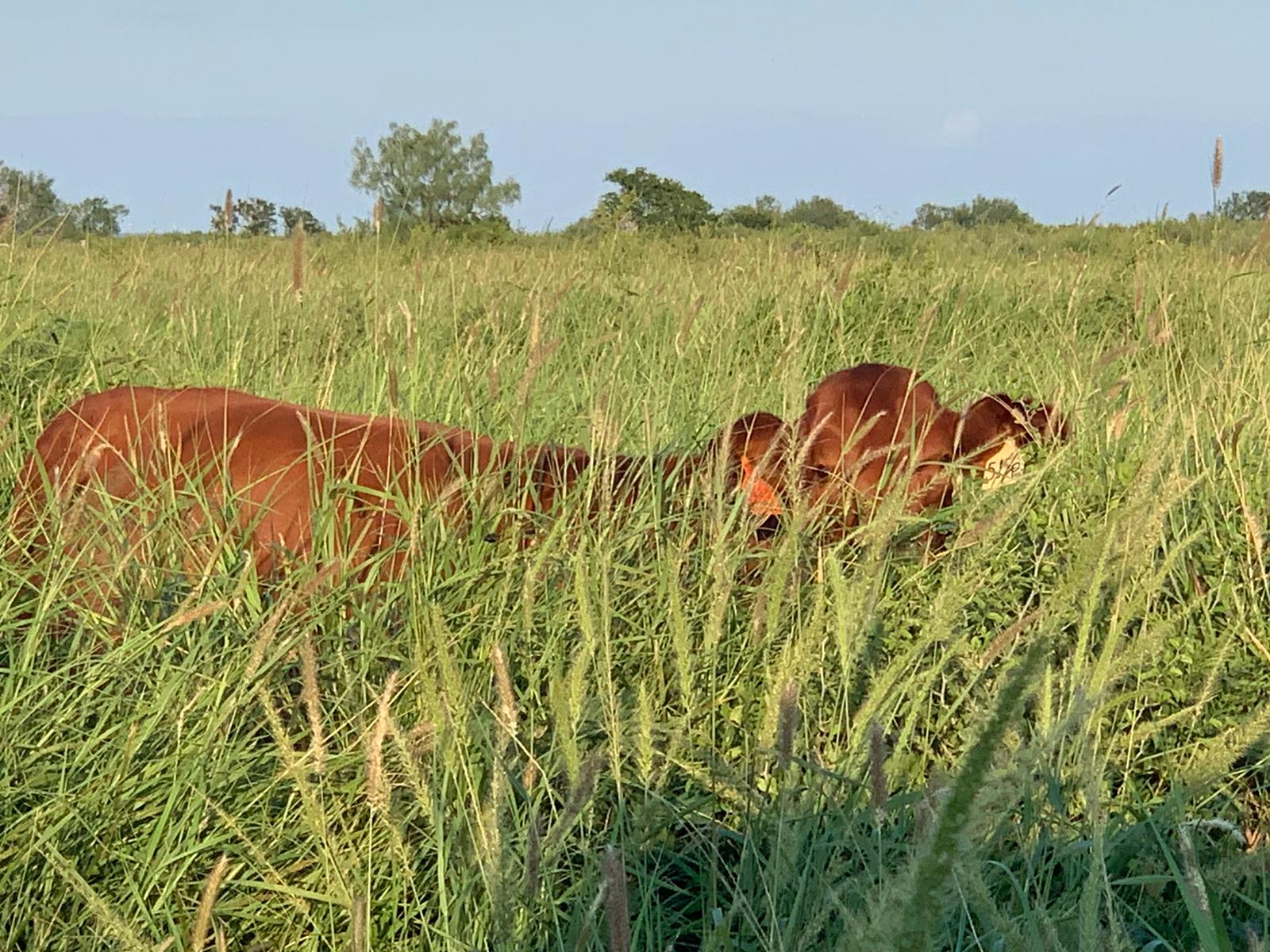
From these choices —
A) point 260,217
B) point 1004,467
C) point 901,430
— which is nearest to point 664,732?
point 1004,467

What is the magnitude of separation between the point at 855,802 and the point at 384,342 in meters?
2.42

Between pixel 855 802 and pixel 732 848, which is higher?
pixel 855 802

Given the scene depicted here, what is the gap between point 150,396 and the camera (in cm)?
342

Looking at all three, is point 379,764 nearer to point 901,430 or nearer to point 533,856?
point 533,856

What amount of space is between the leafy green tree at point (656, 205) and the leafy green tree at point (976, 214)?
3.57m

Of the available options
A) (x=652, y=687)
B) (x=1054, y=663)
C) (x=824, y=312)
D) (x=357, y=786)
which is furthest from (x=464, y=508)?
(x=824, y=312)

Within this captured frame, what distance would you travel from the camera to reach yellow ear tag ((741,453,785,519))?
251 centimetres

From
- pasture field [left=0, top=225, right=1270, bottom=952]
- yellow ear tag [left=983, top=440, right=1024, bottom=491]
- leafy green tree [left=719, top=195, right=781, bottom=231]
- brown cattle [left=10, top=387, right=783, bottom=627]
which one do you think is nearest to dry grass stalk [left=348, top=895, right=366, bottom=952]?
pasture field [left=0, top=225, right=1270, bottom=952]

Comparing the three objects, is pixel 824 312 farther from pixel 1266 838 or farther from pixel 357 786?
pixel 357 786

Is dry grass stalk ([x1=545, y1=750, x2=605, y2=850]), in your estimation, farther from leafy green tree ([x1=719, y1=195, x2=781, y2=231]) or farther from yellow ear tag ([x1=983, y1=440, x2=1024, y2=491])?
leafy green tree ([x1=719, y1=195, x2=781, y2=231])

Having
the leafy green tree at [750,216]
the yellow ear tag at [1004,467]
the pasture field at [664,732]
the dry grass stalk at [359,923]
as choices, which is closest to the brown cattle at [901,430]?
the yellow ear tag at [1004,467]

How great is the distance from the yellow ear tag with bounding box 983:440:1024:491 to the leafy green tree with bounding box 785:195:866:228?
53.8 ft

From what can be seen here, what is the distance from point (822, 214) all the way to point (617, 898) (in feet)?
86.2

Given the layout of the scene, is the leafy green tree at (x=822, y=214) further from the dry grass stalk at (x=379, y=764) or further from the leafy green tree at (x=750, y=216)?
the dry grass stalk at (x=379, y=764)
